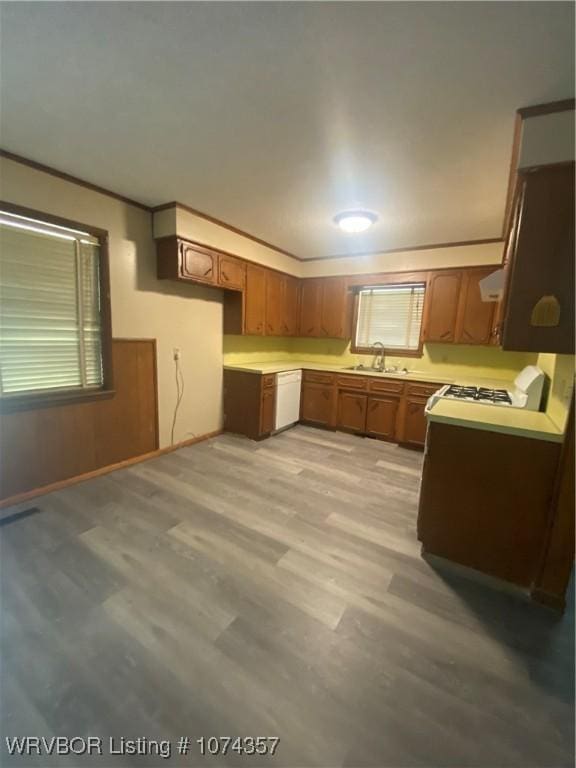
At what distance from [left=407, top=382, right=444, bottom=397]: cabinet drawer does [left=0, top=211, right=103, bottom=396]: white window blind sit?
11.6 ft

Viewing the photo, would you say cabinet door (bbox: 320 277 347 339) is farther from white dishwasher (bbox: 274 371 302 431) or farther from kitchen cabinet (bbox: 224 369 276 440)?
kitchen cabinet (bbox: 224 369 276 440)

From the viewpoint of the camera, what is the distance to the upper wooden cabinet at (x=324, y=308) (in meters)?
4.80

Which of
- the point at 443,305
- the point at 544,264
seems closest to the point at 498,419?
the point at 544,264

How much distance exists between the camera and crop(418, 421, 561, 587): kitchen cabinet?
5.66ft

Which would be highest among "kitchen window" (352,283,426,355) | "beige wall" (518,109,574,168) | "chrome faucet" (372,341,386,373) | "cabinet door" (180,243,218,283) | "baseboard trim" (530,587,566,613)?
"beige wall" (518,109,574,168)

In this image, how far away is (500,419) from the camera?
6.21ft

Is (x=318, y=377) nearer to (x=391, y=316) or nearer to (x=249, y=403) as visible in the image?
(x=249, y=403)

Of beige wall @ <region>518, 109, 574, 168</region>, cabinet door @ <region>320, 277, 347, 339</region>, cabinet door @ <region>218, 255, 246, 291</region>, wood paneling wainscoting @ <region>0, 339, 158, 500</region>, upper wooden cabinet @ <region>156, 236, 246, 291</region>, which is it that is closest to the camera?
beige wall @ <region>518, 109, 574, 168</region>

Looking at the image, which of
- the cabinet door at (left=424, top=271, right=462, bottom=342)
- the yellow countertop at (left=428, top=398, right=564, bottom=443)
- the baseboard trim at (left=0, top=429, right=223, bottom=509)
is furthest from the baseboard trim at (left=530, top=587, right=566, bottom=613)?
the baseboard trim at (left=0, top=429, right=223, bottom=509)

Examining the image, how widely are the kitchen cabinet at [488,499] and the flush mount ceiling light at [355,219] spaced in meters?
2.16

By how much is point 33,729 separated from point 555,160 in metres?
3.33

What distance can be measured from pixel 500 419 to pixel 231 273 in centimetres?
317

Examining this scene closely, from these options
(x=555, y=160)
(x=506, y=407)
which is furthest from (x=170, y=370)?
(x=555, y=160)

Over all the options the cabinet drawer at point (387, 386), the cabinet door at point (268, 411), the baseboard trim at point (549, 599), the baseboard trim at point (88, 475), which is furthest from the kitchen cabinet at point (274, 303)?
the baseboard trim at point (549, 599)
